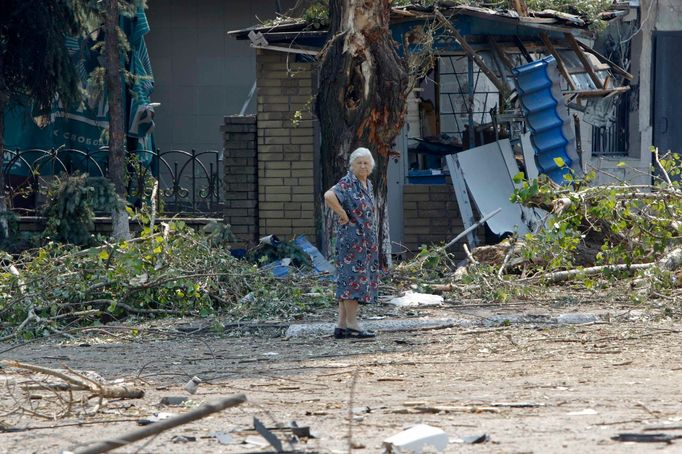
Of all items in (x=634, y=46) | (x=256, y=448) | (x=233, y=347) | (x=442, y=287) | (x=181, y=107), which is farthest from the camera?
(x=181, y=107)

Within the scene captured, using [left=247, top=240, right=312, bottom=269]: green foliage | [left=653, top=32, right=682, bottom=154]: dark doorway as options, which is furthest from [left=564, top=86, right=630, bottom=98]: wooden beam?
[left=653, top=32, right=682, bottom=154]: dark doorway

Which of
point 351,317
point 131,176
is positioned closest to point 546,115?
point 351,317

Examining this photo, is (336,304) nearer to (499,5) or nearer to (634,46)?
(499,5)

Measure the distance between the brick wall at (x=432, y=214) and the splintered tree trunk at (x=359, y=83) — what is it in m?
1.62

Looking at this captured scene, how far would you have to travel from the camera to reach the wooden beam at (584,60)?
12.4 meters

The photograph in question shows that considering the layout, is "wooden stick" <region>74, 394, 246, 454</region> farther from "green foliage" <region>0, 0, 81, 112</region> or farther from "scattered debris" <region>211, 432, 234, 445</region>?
"green foliage" <region>0, 0, 81, 112</region>

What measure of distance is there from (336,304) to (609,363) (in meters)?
3.50

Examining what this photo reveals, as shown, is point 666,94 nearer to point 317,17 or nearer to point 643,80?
point 643,80

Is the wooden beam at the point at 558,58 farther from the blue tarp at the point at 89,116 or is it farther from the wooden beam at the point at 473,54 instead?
the blue tarp at the point at 89,116

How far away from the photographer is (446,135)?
14.1 m

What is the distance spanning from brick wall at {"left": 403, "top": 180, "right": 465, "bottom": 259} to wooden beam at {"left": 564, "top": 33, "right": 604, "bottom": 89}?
186 cm

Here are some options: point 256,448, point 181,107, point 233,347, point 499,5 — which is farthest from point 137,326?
point 181,107

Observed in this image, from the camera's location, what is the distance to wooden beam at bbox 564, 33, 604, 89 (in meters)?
12.4

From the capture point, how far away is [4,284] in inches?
386
